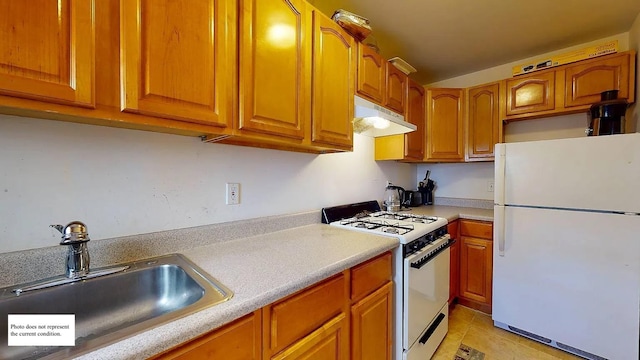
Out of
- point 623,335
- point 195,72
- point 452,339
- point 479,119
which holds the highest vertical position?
point 479,119

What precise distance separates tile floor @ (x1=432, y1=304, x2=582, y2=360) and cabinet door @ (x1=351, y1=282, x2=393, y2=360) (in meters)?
0.70

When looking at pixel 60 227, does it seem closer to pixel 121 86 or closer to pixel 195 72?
pixel 121 86

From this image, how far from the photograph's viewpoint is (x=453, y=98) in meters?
2.52

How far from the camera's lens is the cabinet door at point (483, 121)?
235cm

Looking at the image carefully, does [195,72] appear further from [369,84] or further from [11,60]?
[369,84]

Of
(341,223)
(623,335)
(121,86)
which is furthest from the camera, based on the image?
(341,223)

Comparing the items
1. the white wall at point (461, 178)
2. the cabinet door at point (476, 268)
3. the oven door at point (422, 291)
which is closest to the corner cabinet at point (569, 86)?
the white wall at point (461, 178)

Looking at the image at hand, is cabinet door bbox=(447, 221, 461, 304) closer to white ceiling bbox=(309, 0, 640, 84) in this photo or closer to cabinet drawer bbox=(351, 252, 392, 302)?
cabinet drawer bbox=(351, 252, 392, 302)

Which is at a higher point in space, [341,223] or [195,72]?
[195,72]

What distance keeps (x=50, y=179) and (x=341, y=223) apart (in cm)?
141

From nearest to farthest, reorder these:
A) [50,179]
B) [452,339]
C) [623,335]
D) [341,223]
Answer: [50,179] → [623,335] → [341,223] → [452,339]

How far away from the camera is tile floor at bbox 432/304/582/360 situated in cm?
169

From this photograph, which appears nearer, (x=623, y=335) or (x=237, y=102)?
(x=237, y=102)

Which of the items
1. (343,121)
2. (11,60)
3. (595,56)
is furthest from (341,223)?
(595,56)
